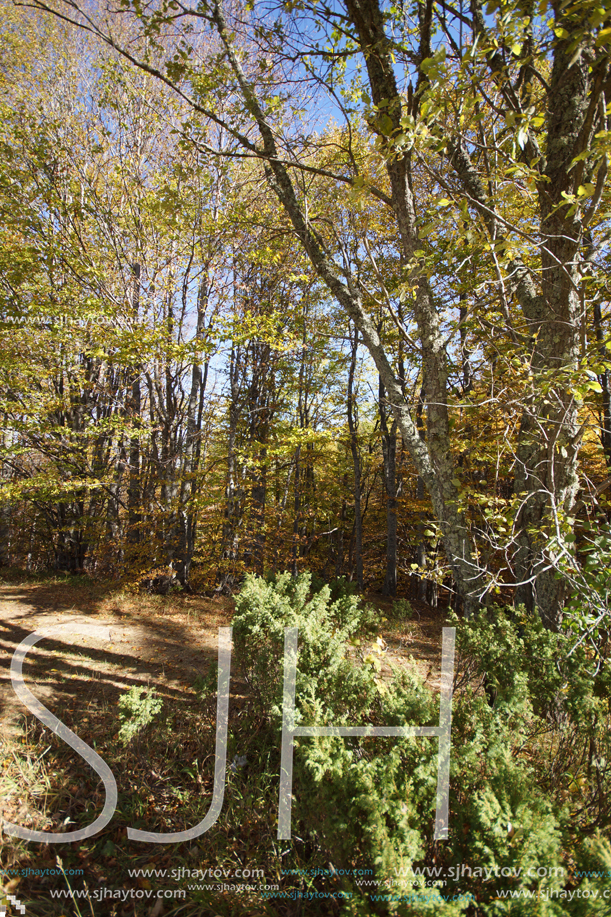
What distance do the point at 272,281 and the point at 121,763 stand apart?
30.4 feet

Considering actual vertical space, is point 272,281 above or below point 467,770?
above

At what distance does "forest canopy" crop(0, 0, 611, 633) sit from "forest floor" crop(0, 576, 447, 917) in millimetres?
1948

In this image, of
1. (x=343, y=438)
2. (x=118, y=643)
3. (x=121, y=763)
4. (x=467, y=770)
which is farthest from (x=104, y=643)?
(x=343, y=438)

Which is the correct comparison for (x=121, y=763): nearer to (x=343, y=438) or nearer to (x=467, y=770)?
(x=467, y=770)

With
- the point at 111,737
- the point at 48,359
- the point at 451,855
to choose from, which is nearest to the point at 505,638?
the point at 451,855

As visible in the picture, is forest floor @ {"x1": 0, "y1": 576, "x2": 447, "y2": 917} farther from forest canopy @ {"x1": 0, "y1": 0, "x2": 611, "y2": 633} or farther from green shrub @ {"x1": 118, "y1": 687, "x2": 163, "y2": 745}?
forest canopy @ {"x1": 0, "y1": 0, "x2": 611, "y2": 633}

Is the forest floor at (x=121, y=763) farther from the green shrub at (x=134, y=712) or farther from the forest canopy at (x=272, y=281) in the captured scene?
the forest canopy at (x=272, y=281)

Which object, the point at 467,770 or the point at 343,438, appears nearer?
the point at 467,770

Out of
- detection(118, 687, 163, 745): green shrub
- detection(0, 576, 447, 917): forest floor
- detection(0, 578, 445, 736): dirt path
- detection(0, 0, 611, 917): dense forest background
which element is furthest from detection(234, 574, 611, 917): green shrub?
detection(118, 687, 163, 745): green shrub

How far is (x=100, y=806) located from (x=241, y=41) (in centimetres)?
1041

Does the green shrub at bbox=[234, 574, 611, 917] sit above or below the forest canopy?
below

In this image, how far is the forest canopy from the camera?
3.21 meters

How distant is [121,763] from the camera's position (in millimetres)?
3201

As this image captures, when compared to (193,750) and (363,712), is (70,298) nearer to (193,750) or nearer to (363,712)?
(193,750)
